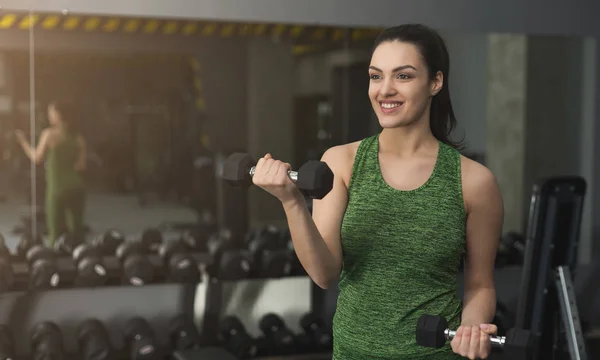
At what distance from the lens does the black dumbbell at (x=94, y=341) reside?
314cm

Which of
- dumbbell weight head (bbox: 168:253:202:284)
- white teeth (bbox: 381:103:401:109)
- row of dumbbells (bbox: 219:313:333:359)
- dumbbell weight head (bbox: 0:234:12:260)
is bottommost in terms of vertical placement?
row of dumbbells (bbox: 219:313:333:359)

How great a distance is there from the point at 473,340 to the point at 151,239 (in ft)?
8.51

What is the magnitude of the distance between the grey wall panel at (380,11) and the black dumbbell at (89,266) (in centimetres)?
101

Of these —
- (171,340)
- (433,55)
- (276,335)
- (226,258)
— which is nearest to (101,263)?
(171,340)

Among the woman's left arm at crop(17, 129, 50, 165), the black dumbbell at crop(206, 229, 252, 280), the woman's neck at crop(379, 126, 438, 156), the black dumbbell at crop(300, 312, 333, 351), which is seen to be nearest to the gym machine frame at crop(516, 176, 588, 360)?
the black dumbbell at crop(300, 312, 333, 351)

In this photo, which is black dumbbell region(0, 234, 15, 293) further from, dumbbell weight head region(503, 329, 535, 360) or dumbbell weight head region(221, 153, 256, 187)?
dumbbell weight head region(503, 329, 535, 360)

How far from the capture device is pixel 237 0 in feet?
11.0

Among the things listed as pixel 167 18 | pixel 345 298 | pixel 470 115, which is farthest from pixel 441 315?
pixel 470 115

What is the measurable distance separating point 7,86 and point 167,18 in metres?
0.71

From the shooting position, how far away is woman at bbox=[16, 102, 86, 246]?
3.27 metres

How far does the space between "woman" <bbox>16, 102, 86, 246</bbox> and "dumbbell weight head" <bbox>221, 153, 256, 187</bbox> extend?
2330 millimetres

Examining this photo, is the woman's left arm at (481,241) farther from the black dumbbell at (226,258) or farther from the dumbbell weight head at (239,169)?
the black dumbbell at (226,258)

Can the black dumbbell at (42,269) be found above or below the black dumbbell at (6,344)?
above

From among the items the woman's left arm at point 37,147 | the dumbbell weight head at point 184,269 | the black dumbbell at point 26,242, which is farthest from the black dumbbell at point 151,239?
the woman's left arm at point 37,147
